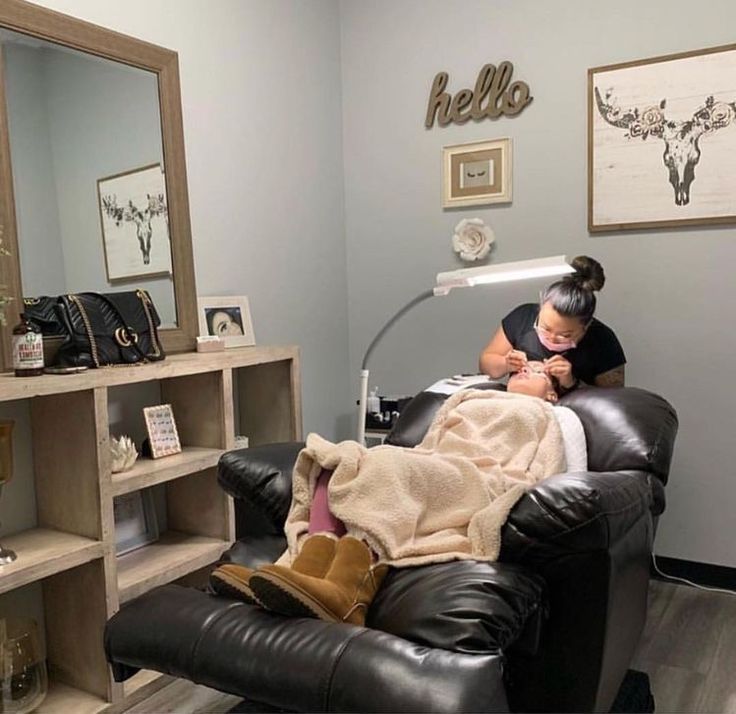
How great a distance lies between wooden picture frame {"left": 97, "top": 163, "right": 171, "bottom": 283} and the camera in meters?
2.21

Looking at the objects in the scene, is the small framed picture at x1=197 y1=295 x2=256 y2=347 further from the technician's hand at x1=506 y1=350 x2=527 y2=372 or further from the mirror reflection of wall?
Result: the technician's hand at x1=506 y1=350 x2=527 y2=372

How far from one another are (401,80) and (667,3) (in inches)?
42.0

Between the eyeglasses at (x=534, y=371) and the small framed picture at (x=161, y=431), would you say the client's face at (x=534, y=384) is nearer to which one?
the eyeglasses at (x=534, y=371)

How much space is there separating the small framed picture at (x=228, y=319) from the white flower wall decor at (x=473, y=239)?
0.92 meters

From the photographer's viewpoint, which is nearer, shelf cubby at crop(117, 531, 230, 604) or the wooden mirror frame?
the wooden mirror frame

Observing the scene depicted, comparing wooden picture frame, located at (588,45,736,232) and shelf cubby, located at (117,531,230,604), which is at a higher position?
wooden picture frame, located at (588,45,736,232)

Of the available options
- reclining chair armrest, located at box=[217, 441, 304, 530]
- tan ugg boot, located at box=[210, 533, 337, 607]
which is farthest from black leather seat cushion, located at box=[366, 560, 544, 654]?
reclining chair armrest, located at box=[217, 441, 304, 530]

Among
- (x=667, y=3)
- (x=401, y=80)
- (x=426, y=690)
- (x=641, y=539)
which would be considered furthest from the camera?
(x=401, y=80)

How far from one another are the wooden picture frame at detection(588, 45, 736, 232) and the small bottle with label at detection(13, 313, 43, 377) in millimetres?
1979

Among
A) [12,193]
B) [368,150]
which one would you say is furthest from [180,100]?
[368,150]

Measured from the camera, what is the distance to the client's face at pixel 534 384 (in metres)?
2.19

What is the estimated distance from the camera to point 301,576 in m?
1.36

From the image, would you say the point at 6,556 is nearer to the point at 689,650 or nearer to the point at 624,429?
the point at 624,429

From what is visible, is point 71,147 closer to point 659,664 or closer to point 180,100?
point 180,100
